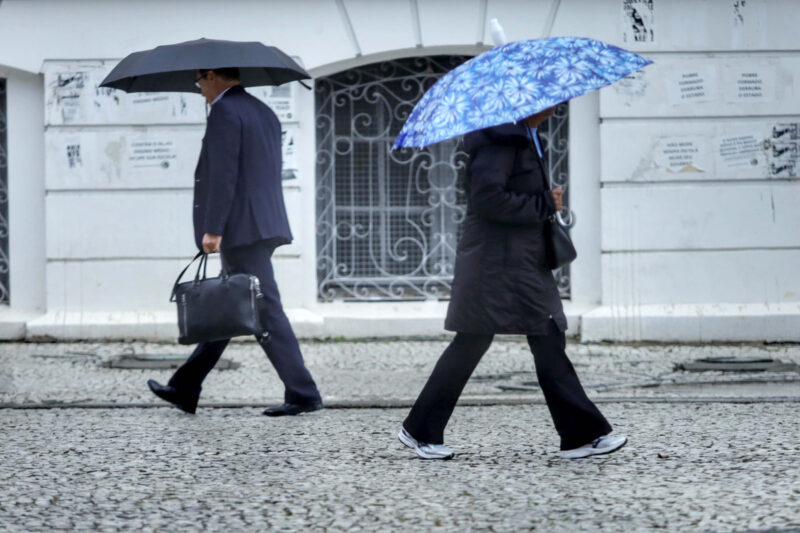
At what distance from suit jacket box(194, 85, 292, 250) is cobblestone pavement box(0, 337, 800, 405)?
1.11 metres

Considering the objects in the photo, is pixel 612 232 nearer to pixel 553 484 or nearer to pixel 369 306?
pixel 369 306

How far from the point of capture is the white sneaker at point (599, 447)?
552 centimetres

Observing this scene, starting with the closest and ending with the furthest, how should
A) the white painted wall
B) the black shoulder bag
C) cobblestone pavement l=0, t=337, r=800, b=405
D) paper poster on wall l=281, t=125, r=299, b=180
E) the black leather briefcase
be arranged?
1. the black shoulder bag
2. the black leather briefcase
3. cobblestone pavement l=0, t=337, r=800, b=405
4. paper poster on wall l=281, t=125, r=299, b=180
5. the white painted wall

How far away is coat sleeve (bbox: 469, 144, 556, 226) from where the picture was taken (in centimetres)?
536

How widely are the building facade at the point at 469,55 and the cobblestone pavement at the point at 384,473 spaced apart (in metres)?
3.33

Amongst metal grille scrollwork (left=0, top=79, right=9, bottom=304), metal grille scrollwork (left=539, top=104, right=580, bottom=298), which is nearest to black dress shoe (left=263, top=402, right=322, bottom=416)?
metal grille scrollwork (left=539, top=104, right=580, bottom=298)

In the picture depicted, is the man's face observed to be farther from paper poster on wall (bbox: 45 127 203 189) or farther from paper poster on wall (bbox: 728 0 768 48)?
paper poster on wall (bbox: 728 0 768 48)

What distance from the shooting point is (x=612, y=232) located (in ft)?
34.1

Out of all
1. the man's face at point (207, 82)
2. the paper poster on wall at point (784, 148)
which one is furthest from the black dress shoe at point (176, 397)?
the paper poster on wall at point (784, 148)

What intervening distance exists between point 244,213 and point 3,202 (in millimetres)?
4552

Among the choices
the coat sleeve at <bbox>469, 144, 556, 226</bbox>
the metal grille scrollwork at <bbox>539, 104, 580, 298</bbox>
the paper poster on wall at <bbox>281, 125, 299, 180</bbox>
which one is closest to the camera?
the coat sleeve at <bbox>469, 144, 556, 226</bbox>

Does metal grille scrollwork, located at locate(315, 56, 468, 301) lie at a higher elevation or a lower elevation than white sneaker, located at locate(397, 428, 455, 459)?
higher

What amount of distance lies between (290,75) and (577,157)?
11.8 ft

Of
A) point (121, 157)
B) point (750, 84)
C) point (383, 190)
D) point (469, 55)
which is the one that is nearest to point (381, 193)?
point (383, 190)
